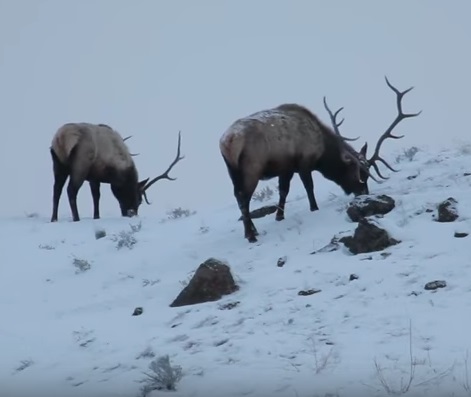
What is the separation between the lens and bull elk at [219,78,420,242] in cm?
995

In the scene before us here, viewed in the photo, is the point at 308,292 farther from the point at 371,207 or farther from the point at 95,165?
the point at 95,165

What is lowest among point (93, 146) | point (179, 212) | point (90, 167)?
point (179, 212)

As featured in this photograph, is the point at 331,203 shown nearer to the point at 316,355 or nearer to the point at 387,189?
the point at 387,189

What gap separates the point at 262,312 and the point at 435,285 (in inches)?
54.4

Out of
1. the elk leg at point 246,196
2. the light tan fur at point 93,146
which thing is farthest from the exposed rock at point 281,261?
the light tan fur at point 93,146

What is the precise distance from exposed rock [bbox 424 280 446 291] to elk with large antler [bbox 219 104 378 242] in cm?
351

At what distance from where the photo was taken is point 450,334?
5.30m

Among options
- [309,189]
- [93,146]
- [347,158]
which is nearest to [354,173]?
[347,158]

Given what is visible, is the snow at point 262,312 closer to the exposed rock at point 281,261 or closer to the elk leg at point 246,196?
the exposed rock at point 281,261

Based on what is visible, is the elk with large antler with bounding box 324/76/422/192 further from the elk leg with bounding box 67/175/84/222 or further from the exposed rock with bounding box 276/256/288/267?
the elk leg with bounding box 67/175/84/222

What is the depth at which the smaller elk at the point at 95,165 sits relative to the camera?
1375 cm

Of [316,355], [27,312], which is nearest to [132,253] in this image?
[27,312]

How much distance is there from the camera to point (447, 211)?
8.11 meters

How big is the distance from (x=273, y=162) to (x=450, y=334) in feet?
17.5
